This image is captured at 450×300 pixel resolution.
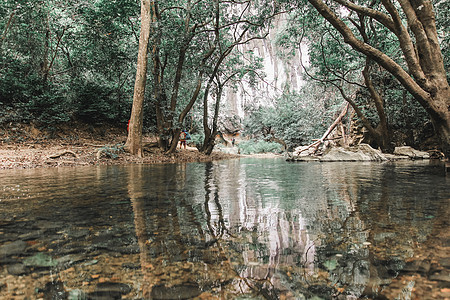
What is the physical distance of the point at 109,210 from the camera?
181cm

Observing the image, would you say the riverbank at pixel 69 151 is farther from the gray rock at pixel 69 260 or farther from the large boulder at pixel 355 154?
the gray rock at pixel 69 260

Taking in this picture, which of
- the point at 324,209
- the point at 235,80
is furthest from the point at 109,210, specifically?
the point at 235,80

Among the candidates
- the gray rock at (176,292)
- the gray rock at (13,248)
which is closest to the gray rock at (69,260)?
the gray rock at (13,248)

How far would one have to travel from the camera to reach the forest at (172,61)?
8594 mm

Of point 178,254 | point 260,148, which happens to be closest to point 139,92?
point 178,254

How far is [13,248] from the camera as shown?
1.12 m

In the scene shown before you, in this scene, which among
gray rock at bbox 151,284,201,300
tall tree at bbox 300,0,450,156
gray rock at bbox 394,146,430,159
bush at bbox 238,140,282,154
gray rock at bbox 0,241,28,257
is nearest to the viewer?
gray rock at bbox 151,284,201,300

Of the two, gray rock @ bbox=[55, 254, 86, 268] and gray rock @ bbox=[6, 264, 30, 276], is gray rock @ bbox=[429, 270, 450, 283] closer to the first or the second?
gray rock @ bbox=[55, 254, 86, 268]

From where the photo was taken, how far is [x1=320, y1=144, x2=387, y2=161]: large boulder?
8.70 metres

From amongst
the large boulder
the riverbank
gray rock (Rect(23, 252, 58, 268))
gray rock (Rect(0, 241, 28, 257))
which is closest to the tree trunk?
the riverbank

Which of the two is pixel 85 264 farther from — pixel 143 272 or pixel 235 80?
pixel 235 80

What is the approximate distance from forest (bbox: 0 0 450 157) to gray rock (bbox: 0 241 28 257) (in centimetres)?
769

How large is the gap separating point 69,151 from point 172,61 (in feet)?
16.5

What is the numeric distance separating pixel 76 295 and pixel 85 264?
0.71 ft
